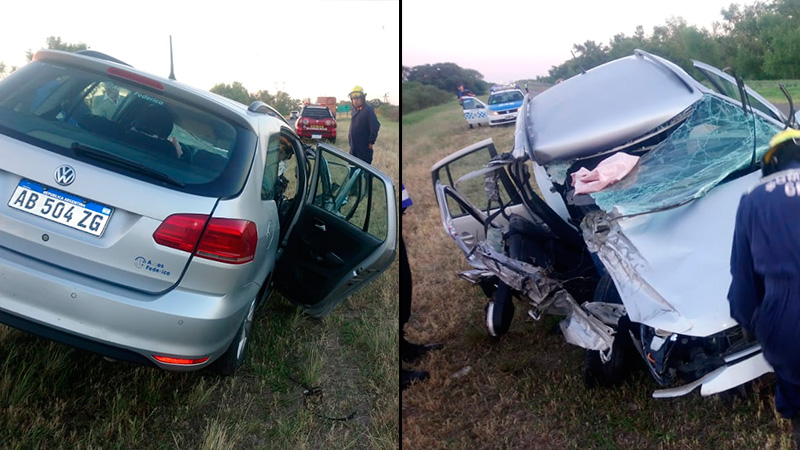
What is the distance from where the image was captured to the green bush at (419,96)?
5.46 metres

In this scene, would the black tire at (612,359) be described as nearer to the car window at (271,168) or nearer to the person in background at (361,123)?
the car window at (271,168)

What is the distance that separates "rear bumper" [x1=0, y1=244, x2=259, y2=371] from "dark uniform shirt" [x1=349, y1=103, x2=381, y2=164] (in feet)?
16.1

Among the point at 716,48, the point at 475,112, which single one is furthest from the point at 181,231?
the point at 475,112

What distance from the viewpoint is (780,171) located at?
187 centimetres

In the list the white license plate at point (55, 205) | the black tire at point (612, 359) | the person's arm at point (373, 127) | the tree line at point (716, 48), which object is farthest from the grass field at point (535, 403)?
the person's arm at point (373, 127)

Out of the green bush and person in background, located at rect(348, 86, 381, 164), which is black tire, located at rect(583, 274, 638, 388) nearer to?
the green bush

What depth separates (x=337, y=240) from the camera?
3.67 metres

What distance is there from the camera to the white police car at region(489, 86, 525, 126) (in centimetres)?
677

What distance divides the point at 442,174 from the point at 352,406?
1730 millimetres

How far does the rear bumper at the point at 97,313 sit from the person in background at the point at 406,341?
1.64 metres

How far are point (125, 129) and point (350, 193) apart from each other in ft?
5.32

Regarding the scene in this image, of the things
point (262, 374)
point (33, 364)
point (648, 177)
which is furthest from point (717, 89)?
point (33, 364)

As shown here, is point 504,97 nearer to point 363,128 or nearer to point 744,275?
point 363,128

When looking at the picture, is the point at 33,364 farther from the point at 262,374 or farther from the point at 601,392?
the point at 601,392
